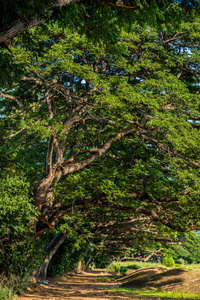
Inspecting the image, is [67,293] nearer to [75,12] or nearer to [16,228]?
[16,228]

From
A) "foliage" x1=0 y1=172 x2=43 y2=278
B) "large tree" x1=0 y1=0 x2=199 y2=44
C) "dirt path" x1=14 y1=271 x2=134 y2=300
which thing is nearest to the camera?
"large tree" x1=0 y1=0 x2=199 y2=44

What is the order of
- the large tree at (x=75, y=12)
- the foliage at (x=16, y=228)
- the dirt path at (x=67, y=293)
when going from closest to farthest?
1. the large tree at (x=75, y=12)
2. the foliage at (x=16, y=228)
3. the dirt path at (x=67, y=293)

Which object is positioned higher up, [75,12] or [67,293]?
[75,12]

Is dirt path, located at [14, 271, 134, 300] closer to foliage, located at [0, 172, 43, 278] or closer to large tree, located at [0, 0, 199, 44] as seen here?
foliage, located at [0, 172, 43, 278]

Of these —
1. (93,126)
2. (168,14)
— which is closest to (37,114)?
(93,126)

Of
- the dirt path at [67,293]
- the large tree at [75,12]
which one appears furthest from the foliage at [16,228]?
the large tree at [75,12]

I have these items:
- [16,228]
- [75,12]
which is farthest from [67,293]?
[75,12]

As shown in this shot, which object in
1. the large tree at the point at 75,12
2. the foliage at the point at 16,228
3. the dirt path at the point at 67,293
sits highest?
the large tree at the point at 75,12

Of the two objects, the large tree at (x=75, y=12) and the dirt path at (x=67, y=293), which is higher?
the large tree at (x=75, y=12)

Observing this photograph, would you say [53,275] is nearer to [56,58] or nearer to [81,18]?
[56,58]

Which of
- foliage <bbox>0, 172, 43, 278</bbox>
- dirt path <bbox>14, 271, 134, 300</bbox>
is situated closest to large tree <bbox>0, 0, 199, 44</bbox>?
foliage <bbox>0, 172, 43, 278</bbox>

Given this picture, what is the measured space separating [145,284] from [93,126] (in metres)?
13.0

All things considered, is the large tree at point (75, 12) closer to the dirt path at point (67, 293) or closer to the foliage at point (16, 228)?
the foliage at point (16, 228)

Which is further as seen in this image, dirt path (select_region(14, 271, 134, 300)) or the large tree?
dirt path (select_region(14, 271, 134, 300))
